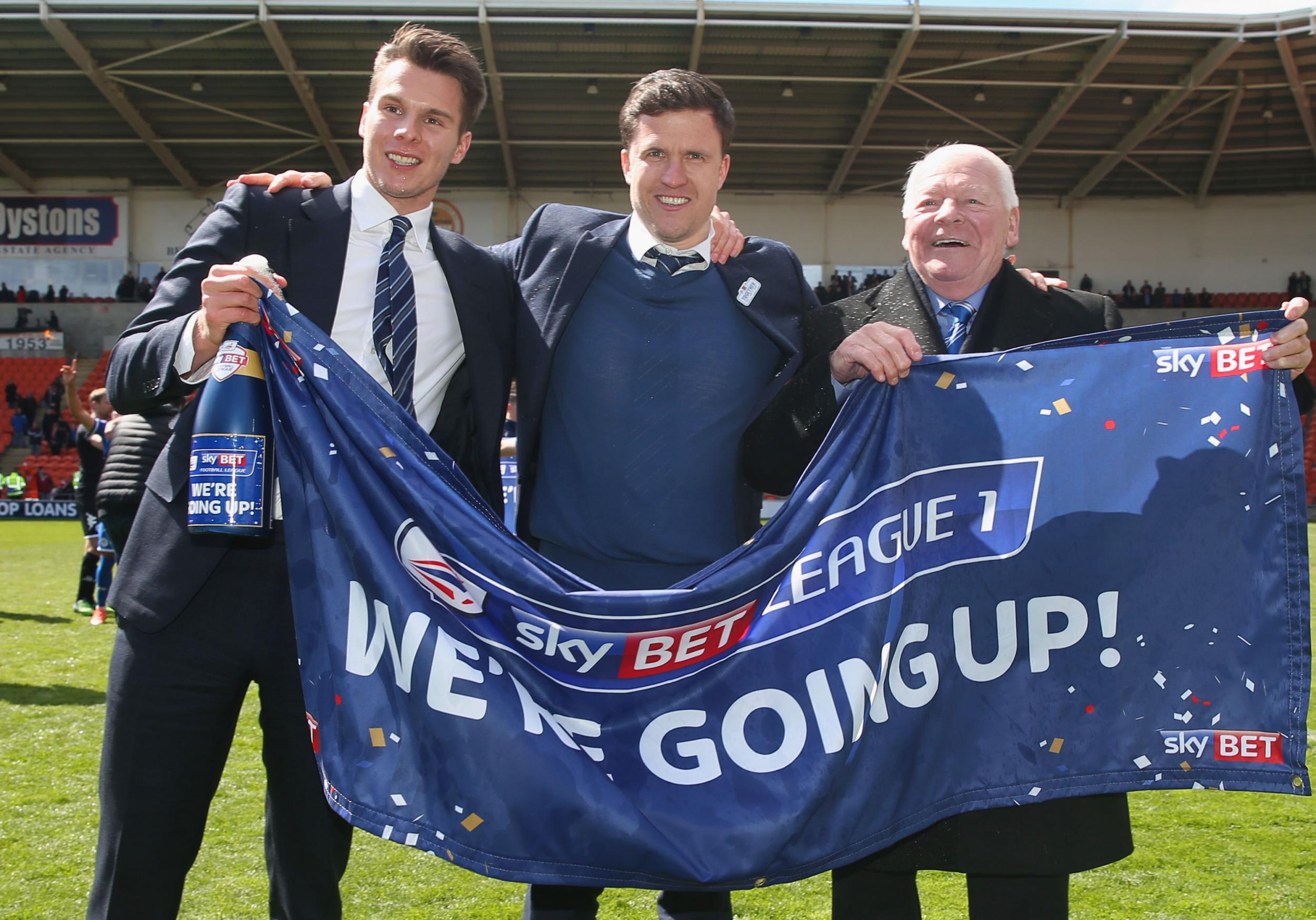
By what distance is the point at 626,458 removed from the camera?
261 centimetres

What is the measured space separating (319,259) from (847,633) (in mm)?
1449

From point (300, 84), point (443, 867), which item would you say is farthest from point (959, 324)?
point (300, 84)

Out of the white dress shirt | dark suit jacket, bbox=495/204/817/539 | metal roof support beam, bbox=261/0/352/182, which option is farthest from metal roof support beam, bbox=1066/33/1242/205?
the white dress shirt

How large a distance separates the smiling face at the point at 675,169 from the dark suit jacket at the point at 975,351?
0.41 m

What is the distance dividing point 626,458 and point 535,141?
73.1 ft

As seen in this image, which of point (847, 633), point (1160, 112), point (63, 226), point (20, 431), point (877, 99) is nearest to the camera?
point (847, 633)

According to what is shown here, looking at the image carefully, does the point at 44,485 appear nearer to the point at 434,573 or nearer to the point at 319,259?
the point at 319,259

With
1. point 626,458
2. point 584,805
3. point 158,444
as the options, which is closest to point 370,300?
point 626,458

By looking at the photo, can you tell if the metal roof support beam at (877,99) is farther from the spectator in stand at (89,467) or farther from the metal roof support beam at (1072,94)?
the spectator in stand at (89,467)

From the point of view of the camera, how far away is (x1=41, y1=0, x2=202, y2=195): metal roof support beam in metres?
19.9

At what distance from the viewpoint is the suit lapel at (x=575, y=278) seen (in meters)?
2.64

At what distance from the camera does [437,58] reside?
256cm

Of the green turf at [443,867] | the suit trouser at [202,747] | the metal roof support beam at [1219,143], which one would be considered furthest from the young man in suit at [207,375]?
the metal roof support beam at [1219,143]

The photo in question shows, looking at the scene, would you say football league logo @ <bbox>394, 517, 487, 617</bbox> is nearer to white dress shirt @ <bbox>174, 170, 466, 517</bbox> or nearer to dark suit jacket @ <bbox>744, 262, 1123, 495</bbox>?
white dress shirt @ <bbox>174, 170, 466, 517</bbox>
